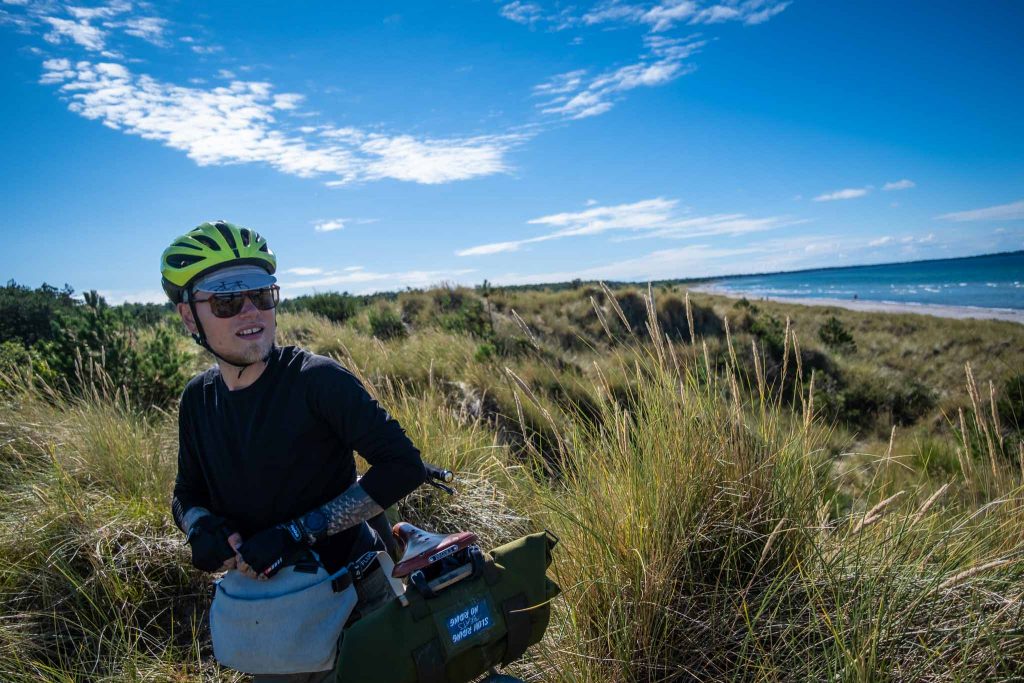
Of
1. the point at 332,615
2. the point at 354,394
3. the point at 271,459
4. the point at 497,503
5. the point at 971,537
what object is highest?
the point at 354,394

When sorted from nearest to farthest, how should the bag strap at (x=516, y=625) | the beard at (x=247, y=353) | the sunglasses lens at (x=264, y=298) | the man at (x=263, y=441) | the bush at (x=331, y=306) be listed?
the bag strap at (x=516, y=625)
the man at (x=263, y=441)
the beard at (x=247, y=353)
the sunglasses lens at (x=264, y=298)
the bush at (x=331, y=306)

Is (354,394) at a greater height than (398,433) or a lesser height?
greater

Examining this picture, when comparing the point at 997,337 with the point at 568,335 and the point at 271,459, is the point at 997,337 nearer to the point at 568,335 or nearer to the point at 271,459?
the point at 568,335

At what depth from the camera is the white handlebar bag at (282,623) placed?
5.47 feet

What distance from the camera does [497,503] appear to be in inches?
159

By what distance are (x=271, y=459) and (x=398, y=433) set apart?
45cm

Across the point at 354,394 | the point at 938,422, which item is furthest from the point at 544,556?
the point at 938,422

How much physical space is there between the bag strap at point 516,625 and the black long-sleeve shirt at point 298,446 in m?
0.54

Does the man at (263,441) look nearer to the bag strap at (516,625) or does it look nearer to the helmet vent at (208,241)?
the helmet vent at (208,241)

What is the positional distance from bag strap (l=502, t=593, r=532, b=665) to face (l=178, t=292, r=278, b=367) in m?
1.26

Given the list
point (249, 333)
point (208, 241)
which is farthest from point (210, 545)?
point (208, 241)

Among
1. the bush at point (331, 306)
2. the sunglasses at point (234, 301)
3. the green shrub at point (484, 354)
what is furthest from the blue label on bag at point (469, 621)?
the bush at point (331, 306)

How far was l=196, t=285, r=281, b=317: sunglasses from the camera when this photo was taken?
2053 millimetres

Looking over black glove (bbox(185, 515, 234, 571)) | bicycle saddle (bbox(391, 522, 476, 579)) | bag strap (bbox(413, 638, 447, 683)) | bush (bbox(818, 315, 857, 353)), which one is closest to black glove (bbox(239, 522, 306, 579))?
black glove (bbox(185, 515, 234, 571))
